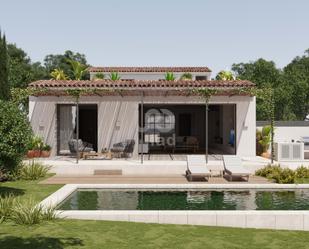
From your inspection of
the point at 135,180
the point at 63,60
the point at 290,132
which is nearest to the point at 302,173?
the point at 135,180

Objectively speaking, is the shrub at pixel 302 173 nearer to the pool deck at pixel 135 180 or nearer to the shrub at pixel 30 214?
the pool deck at pixel 135 180

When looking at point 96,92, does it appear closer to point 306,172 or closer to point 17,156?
point 17,156

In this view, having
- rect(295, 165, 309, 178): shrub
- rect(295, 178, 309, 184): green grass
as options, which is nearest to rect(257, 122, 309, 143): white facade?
rect(295, 165, 309, 178): shrub

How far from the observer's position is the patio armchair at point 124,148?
67.7 feet

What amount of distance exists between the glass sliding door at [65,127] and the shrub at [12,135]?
10.9m

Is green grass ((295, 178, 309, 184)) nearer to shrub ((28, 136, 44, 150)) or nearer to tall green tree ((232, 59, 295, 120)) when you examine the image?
shrub ((28, 136, 44, 150))

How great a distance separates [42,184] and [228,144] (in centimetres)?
1381

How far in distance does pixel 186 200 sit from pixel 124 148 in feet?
29.1

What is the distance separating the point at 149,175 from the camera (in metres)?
17.3

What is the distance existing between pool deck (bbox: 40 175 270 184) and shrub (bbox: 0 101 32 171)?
12.0ft

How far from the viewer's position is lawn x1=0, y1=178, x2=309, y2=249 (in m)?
7.70

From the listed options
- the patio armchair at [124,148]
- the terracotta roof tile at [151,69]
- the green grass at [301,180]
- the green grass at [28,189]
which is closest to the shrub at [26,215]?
the green grass at [28,189]

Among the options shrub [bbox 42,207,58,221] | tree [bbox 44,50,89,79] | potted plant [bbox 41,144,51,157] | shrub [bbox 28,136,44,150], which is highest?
tree [bbox 44,50,89,79]

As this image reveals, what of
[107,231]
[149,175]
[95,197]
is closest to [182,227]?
[107,231]
